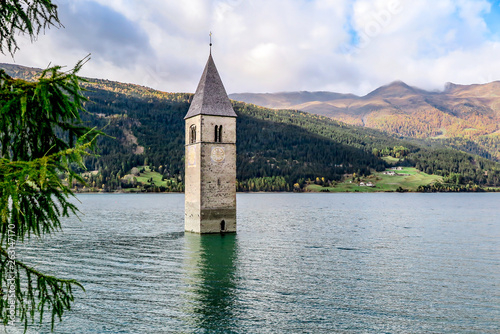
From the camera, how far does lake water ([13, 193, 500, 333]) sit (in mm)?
21297

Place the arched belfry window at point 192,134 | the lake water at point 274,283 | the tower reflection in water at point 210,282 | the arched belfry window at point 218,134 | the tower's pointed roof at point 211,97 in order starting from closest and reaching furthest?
the lake water at point 274,283 < the tower reflection in water at point 210,282 < the tower's pointed roof at point 211,97 < the arched belfry window at point 218,134 < the arched belfry window at point 192,134

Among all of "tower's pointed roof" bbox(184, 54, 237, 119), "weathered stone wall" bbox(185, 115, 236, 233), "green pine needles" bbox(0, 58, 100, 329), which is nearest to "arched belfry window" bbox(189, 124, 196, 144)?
"weathered stone wall" bbox(185, 115, 236, 233)

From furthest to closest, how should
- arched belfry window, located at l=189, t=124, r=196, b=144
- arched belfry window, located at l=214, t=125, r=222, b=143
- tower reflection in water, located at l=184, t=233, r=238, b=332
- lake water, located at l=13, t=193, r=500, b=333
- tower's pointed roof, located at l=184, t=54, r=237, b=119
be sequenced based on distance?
arched belfry window, located at l=189, t=124, r=196, b=144 < arched belfry window, located at l=214, t=125, r=222, b=143 < tower's pointed roof, located at l=184, t=54, r=237, b=119 < tower reflection in water, located at l=184, t=233, r=238, b=332 < lake water, located at l=13, t=193, r=500, b=333

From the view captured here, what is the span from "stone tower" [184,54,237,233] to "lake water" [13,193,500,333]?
2460 millimetres

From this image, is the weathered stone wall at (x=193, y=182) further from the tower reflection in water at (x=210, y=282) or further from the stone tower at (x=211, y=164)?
the tower reflection in water at (x=210, y=282)

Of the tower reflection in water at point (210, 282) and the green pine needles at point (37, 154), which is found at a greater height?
the green pine needles at point (37, 154)

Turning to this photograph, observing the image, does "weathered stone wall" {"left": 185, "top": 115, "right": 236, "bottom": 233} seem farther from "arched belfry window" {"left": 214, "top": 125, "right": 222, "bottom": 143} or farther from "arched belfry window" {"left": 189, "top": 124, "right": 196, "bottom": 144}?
"arched belfry window" {"left": 189, "top": 124, "right": 196, "bottom": 144}

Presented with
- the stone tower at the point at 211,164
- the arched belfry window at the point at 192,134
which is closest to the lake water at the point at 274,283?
the stone tower at the point at 211,164

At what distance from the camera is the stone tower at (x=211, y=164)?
50.4m

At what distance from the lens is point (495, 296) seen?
26469 mm

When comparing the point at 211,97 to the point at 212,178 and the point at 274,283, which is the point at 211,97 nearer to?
the point at 212,178

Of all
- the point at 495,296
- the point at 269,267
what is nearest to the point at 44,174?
the point at 495,296

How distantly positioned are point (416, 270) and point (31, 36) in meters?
33.1

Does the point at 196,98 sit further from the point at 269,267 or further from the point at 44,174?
the point at 44,174
